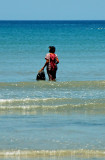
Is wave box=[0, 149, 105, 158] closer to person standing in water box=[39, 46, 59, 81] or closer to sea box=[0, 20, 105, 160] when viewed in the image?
sea box=[0, 20, 105, 160]

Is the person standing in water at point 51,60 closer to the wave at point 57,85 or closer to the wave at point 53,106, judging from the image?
the wave at point 57,85

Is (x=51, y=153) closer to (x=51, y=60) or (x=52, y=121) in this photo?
(x=52, y=121)

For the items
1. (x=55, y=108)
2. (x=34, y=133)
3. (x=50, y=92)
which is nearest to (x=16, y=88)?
(x=50, y=92)

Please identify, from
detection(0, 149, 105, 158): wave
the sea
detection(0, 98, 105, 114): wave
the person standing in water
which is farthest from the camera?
the person standing in water

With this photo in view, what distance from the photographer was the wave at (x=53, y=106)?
11461mm

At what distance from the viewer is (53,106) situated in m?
Answer: 12.0

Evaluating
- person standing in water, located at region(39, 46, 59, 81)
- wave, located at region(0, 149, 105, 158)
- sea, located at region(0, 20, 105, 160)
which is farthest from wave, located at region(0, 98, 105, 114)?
wave, located at region(0, 149, 105, 158)

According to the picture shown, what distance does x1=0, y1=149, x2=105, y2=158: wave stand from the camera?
8.00m

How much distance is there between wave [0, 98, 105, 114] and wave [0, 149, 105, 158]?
3.13m

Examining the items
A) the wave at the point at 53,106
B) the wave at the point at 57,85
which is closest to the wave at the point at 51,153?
the wave at the point at 53,106

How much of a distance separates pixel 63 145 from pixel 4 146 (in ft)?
2.87

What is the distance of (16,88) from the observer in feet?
50.1

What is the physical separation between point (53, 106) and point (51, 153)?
12.8ft

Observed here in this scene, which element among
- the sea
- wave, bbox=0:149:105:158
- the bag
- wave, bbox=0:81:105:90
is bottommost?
wave, bbox=0:149:105:158
